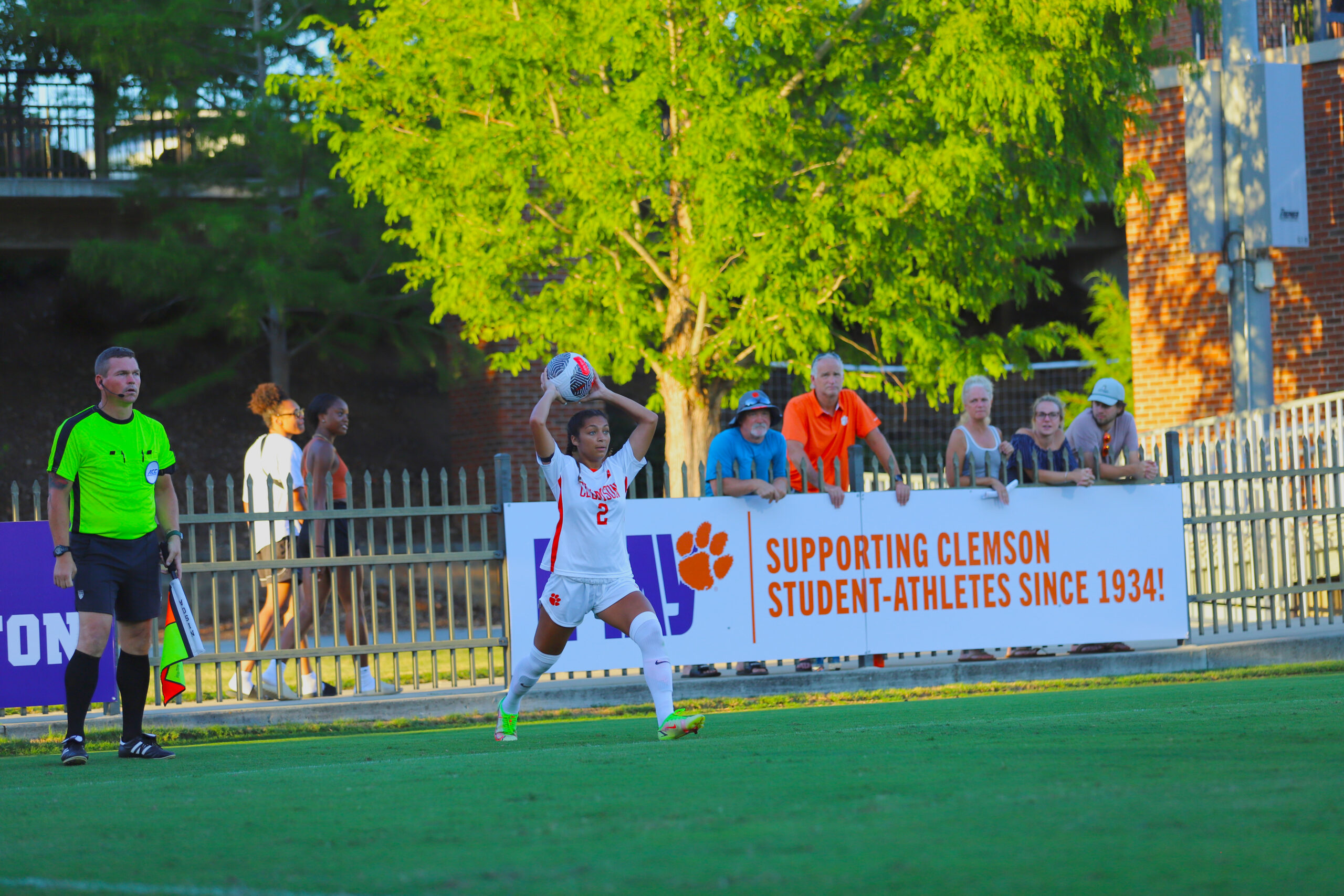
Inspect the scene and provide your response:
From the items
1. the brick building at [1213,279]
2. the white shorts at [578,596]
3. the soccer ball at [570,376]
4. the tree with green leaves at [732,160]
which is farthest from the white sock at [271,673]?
the brick building at [1213,279]

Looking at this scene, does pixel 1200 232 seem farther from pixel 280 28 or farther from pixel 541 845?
pixel 541 845

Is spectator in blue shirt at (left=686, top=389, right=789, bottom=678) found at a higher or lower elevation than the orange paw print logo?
higher

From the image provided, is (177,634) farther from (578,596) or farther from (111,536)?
(578,596)

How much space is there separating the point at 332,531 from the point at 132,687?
2.62 m

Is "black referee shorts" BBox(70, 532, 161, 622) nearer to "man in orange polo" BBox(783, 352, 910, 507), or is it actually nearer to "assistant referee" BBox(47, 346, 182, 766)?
"assistant referee" BBox(47, 346, 182, 766)

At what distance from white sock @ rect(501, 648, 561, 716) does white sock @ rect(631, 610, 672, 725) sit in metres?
0.50

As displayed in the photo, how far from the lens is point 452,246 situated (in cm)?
1462

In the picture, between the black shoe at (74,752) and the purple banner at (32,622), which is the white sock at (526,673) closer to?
the black shoe at (74,752)

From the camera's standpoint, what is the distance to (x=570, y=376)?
6.75m

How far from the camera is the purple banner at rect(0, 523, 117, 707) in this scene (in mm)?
9055

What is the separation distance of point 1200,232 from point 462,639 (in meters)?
10.7

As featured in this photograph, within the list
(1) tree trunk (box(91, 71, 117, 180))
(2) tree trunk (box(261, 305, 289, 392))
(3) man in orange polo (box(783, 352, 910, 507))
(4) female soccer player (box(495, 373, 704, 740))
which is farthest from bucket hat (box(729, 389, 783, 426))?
(1) tree trunk (box(91, 71, 117, 180))

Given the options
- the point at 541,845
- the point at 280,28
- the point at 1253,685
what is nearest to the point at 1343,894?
the point at 541,845

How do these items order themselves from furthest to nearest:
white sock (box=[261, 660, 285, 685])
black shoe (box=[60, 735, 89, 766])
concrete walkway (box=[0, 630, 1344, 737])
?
1. white sock (box=[261, 660, 285, 685])
2. concrete walkway (box=[0, 630, 1344, 737])
3. black shoe (box=[60, 735, 89, 766])
